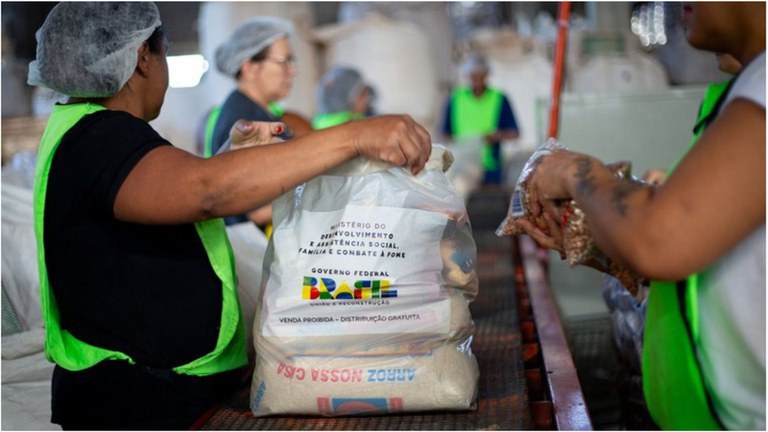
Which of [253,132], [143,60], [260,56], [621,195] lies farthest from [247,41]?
[621,195]

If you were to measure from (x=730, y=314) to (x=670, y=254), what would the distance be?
0.15m

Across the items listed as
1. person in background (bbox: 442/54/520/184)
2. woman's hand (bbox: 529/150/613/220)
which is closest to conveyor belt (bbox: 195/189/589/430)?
woman's hand (bbox: 529/150/613/220)

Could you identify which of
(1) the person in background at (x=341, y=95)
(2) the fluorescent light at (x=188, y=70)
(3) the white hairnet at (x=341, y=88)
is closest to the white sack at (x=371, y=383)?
(1) the person in background at (x=341, y=95)

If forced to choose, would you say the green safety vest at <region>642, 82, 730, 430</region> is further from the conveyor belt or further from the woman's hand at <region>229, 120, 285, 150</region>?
the woman's hand at <region>229, 120, 285, 150</region>

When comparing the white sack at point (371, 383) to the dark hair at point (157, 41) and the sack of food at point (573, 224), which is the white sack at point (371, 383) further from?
the dark hair at point (157, 41)

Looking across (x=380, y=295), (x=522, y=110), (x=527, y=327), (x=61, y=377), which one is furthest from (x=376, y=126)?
(x=522, y=110)

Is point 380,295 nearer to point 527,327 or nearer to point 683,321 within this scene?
point 683,321

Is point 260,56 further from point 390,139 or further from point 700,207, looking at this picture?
point 700,207

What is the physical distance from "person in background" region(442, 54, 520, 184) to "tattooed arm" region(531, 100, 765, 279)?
20.4 ft

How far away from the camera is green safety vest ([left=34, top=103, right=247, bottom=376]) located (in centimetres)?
167

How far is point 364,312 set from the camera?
1.62 m

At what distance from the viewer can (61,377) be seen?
181cm

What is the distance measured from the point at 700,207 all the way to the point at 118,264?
3.48 feet

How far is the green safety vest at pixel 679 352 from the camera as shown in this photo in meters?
1.24
